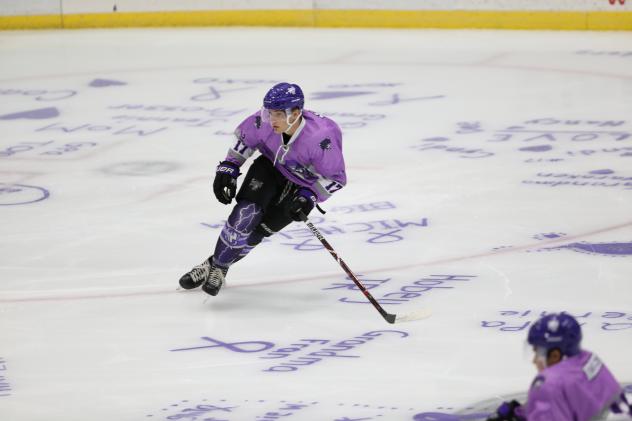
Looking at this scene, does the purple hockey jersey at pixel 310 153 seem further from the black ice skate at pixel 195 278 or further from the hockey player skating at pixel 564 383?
the hockey player skating at pixel 564 383

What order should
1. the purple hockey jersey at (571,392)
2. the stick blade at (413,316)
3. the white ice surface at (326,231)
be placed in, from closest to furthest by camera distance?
1. the purple hockey jersey at (571,392)
2. the white ice surface at (326,231)
3. the stick blade at (413,316)

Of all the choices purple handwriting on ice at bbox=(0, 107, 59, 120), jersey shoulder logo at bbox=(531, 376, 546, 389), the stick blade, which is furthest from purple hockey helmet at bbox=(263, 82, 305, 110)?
purple handwriting on ice at bbox=(0, 107, 59, 120)

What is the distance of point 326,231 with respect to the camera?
631cm

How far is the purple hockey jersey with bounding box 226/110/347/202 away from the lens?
507cm

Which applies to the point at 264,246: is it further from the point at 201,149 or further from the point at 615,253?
the point at 201,149

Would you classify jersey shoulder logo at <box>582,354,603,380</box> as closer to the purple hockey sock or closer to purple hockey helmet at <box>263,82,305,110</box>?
purple hockey helmet at <box>263,82,305,110</box>

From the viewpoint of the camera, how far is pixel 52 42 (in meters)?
11.8

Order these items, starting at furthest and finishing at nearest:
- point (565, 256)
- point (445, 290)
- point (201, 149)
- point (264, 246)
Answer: point (201, 149) < point (264, 246) < point (565, 256) < point (445, 290)

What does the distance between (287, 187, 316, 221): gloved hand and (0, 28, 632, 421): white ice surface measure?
0.38 meters

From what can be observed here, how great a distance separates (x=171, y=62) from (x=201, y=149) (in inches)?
114

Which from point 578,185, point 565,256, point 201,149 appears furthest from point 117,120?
point 565,256

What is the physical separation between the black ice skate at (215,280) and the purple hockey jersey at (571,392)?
2.43m

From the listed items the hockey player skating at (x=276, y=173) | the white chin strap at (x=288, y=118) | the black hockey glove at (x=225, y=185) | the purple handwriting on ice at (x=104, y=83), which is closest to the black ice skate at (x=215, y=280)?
the hockey player skating at (x=276, y=173)

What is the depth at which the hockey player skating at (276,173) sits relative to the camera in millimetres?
5004
